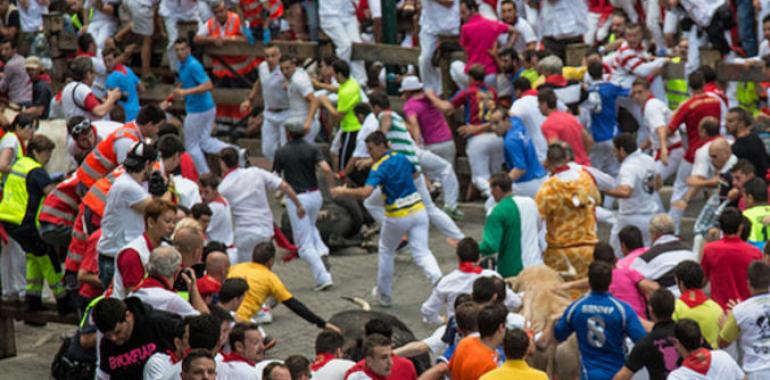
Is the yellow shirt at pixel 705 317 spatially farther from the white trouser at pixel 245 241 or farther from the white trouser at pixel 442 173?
the white trouser at pixel 442 173

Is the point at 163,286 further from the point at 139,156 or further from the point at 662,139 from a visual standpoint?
the point at 662,139

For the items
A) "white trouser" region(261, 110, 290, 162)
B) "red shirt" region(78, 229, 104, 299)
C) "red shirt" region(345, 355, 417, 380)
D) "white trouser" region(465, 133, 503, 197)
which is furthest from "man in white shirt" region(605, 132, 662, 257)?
"red shirt" region(345, 355, 417, 380)

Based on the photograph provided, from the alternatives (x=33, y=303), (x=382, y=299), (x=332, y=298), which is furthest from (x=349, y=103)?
(x=33, y=303)

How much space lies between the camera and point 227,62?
77.5ft

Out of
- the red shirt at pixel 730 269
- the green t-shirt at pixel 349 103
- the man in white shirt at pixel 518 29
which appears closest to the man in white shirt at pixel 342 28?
the green t-shirt at pixel 349 103

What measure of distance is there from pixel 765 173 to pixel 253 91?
729 centimetres

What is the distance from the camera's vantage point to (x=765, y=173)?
1784 centimetres

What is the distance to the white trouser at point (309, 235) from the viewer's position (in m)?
18.3

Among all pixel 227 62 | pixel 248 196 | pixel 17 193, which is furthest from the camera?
pixel 227 62

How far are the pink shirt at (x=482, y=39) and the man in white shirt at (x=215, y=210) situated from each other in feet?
16.4

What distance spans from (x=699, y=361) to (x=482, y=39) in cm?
955

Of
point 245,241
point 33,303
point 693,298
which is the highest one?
point 693,298

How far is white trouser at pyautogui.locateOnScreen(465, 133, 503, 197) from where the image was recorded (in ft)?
66.3

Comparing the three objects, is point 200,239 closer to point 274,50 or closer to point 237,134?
point 274,50
